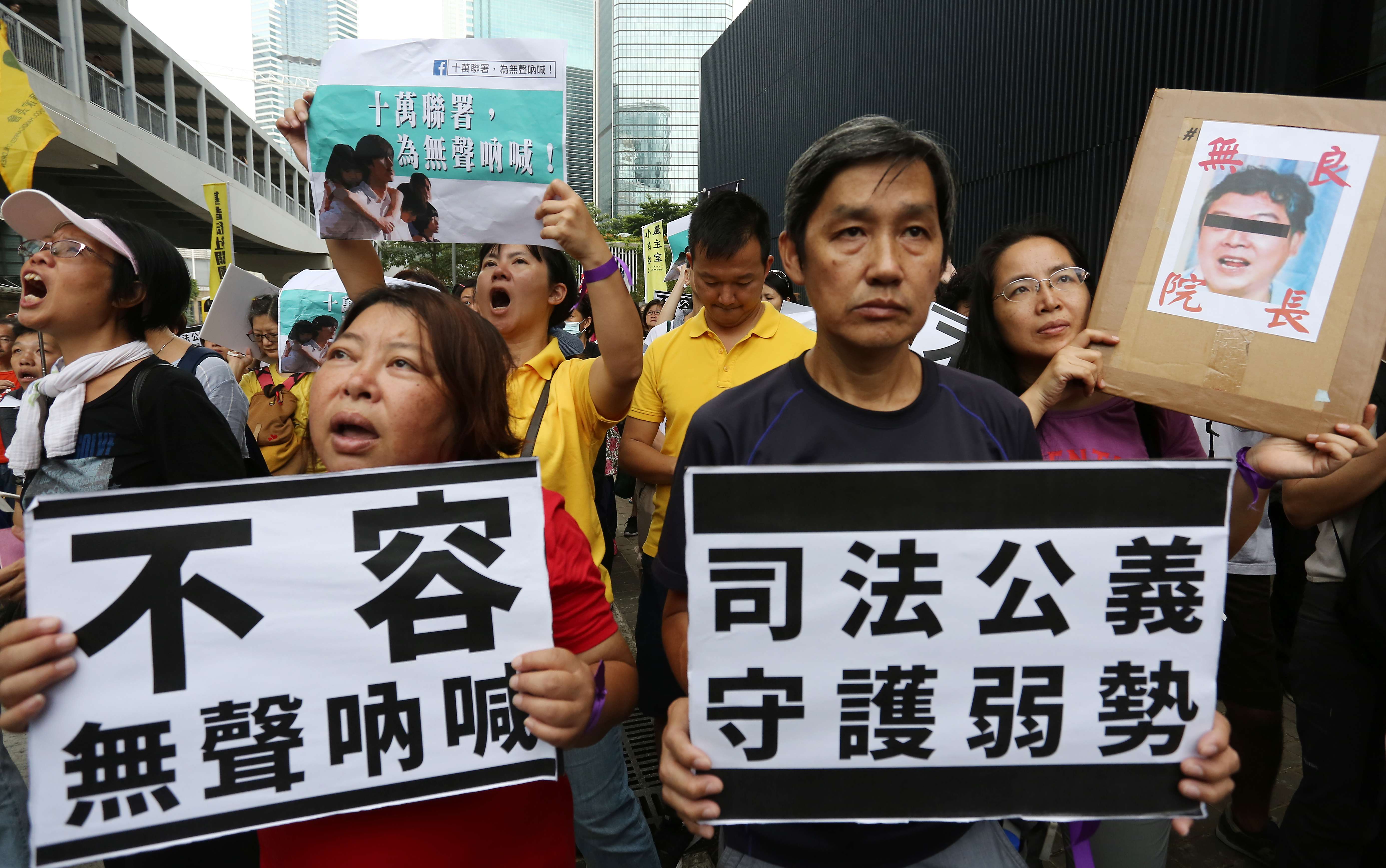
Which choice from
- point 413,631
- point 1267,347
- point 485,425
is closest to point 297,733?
point 413,631

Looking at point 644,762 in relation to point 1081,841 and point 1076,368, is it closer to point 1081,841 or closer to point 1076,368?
point 1081,841

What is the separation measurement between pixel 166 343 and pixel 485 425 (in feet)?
8.25

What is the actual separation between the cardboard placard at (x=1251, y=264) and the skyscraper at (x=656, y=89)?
9908 cm

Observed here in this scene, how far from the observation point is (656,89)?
318 ft

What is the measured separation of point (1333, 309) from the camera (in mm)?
1500

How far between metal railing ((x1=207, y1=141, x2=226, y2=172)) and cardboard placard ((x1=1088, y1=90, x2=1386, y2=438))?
131 feet

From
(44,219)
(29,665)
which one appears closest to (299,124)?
(44,219)

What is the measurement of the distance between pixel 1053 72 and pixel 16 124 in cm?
898

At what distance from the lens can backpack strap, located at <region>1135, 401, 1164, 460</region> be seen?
1.95m

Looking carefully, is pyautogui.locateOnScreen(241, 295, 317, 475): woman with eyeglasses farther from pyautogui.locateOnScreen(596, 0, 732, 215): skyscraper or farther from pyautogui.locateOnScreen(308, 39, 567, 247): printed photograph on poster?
pyautogui.locateOnScreen(596, 0, 732, 215): skyscraper

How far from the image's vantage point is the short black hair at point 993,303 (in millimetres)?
2121

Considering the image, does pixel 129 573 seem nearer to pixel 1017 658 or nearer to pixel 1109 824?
pixel 1017 658

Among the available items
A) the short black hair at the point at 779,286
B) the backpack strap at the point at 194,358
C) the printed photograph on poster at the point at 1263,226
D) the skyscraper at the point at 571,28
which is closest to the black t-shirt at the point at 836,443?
the printed photograph on poster at the point at 1263,226

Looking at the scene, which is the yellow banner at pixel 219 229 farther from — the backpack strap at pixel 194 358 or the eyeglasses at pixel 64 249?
the eyeglasses at pixel 64 249
